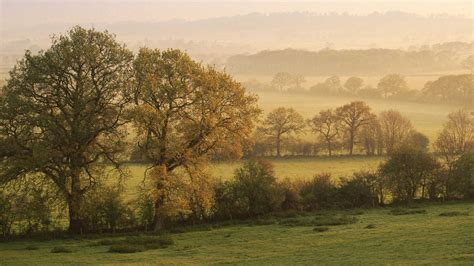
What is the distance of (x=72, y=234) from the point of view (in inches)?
1682

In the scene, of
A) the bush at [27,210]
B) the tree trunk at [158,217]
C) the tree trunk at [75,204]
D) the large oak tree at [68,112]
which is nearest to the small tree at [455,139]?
the tree trunk at [158,217]

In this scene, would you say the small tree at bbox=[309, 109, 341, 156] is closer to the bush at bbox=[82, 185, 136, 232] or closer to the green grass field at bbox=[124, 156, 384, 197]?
the green grass field at bbox=[124, 156, 384, 197]

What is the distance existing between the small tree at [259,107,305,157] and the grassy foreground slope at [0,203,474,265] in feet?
148

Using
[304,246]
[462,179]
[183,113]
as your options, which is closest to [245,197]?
[183,113]

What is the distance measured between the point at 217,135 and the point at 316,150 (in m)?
48.5

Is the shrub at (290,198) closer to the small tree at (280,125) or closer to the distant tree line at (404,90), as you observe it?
the small tree at (280,125)

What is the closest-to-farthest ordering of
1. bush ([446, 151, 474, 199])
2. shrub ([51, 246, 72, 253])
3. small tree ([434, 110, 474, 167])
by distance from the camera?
1. shrub ([51, 246, 72, 253])
2. bush ([446, 151, 474, 199])
3. small tree ([434, 110, 474, 167])

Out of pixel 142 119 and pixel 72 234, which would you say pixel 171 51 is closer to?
pixel 142 119

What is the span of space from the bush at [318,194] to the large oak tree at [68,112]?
18.5 m

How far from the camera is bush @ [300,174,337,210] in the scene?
5103cm

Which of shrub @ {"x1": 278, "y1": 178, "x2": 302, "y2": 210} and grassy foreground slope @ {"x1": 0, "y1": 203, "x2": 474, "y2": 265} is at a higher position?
shrub @ {"x1": 278, "y1": 178, "x2": 302, "y2": 210}

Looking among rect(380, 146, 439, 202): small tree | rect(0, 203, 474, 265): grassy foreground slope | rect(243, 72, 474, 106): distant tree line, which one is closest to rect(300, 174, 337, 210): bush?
rect(380, 146, 439, 202): small tree

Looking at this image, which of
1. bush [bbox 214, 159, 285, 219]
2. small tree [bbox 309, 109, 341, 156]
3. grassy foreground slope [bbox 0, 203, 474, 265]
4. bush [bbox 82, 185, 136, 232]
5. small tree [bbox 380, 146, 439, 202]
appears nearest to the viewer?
grassy foreground slope [bbox 0, 203, 474, 265]

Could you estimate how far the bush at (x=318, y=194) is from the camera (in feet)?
167
